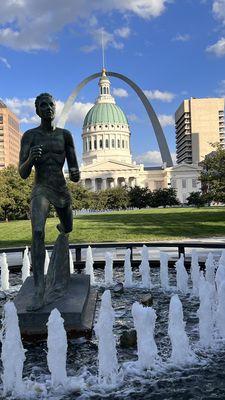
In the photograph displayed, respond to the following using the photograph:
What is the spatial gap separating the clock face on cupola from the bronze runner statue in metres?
151

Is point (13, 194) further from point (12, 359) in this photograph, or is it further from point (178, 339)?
point (12, 359)

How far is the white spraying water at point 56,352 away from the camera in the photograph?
18.6ft

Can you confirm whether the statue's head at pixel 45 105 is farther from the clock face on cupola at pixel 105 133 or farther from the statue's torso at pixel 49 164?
the clock face on cupola at pixel 105 133

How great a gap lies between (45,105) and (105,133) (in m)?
157

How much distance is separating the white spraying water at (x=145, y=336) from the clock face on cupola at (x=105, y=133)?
501 ft

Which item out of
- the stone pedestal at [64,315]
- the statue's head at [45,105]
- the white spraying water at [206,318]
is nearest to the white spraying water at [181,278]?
the white spraying water at [206,318]

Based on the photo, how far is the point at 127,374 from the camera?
19.5 ft

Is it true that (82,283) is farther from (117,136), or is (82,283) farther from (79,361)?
(117,136)

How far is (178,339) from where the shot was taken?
6.41 meters

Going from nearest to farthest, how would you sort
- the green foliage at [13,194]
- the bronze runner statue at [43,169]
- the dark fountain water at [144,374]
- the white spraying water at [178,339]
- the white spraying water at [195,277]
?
the dark fountain water at [144,374] < the white spraying water at [178,339] < the bronze runner statue at [43,169] < the white spraying water at [195,277] < the green foliage at [13,194]

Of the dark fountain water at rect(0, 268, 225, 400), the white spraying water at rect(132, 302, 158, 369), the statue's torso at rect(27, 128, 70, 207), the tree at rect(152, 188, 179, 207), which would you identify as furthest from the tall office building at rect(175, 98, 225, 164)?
the white spraying water at rect(132, 302, 158, 369)

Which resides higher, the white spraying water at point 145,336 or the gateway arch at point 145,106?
the gateway arch at point 145,106

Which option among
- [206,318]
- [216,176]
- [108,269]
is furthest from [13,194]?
[206,318]

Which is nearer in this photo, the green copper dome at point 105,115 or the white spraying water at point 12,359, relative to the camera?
the white spraying water at point 12,359
